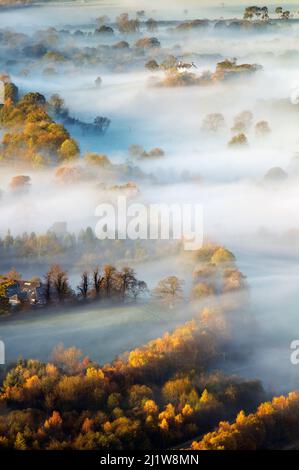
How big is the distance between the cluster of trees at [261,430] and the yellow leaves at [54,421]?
5.17 ft

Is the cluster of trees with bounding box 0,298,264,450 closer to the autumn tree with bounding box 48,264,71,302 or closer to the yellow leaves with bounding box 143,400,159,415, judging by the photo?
the yellow leaves with bounding box 143,400,159,415

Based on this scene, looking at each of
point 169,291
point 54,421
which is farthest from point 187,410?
point 169,291

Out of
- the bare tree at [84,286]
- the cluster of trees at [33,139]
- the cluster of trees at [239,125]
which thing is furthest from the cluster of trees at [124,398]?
the cluster of trees at [239,125]

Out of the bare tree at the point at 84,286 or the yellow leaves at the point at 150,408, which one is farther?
the bare tree at the point at 84,286

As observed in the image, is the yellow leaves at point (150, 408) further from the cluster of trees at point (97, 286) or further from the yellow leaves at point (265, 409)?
the cluster of trees at point (97, 286)

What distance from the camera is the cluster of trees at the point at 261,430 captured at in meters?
10.9

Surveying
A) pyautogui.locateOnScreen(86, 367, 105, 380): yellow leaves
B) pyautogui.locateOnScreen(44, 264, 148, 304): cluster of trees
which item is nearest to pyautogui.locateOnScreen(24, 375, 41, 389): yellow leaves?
pyautogui.locateOnScreen(86, 367, 105, 380): yellow leaves

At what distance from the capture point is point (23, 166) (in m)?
18.1

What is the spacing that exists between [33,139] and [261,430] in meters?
8.60

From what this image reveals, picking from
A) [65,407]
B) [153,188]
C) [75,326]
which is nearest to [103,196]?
[153,188]

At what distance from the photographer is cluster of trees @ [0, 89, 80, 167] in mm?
17891

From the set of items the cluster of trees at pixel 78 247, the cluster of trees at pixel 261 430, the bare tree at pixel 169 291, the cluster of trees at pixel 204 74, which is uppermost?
the cluster of trees at pixel 204 74

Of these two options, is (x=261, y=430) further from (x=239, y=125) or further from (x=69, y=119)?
(x=239, y=125)
